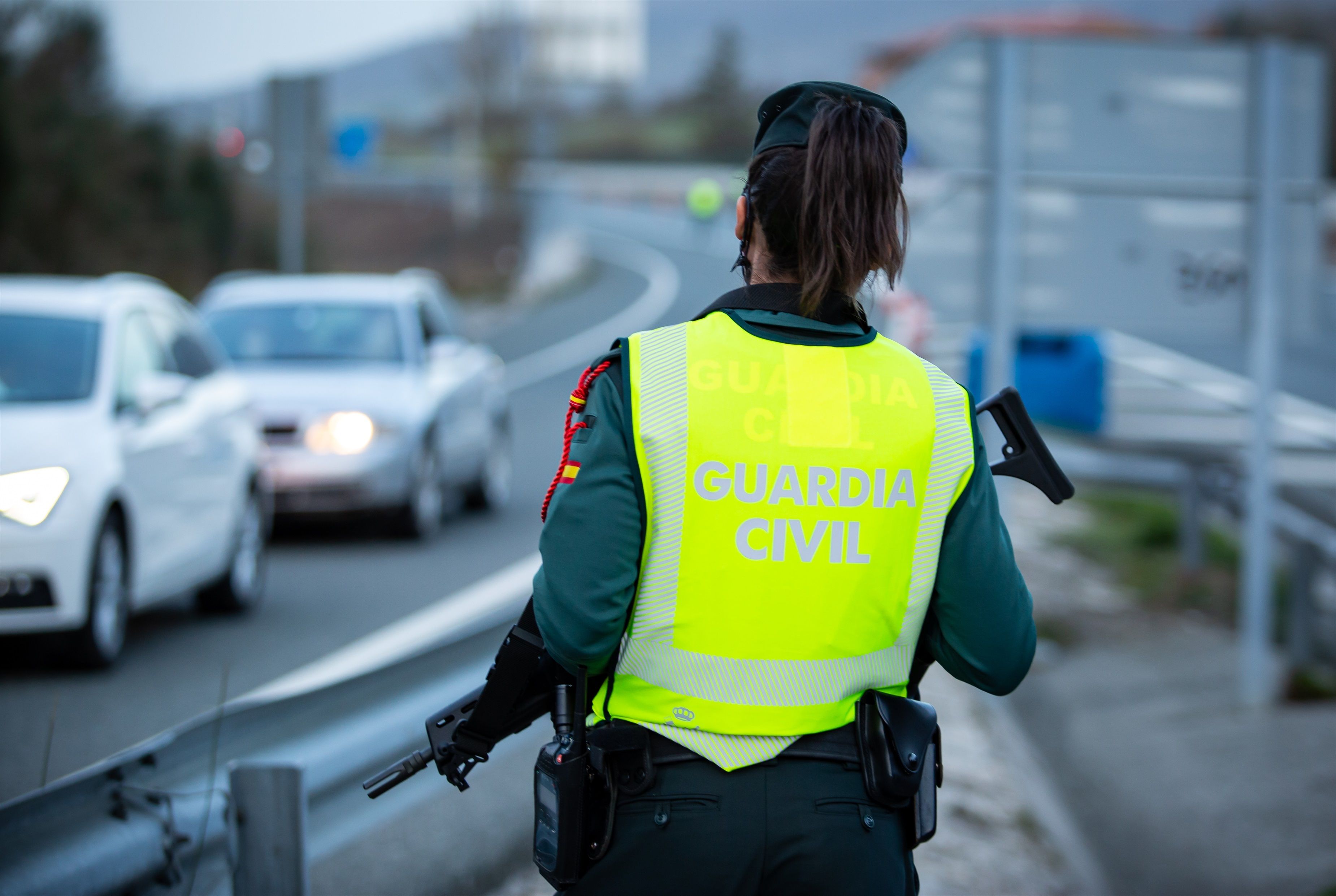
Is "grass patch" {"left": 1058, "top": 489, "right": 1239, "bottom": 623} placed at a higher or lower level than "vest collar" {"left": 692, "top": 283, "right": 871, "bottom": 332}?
lower

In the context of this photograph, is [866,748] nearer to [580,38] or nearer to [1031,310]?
[1031,310]

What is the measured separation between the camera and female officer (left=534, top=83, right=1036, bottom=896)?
2.21m

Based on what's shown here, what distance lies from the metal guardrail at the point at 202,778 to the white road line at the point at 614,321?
856cm

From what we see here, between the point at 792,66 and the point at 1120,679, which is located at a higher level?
the point at 792,66

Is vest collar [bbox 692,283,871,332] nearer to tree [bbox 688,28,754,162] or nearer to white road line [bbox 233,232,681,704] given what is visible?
white road line [bbox 233,232,681,704]

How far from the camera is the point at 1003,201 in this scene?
7.90m

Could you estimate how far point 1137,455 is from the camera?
1055 centimetres

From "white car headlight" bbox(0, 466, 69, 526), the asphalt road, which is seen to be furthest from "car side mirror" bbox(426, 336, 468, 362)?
Answer: "white car headlight" bbox(0, 466, 69, 526)

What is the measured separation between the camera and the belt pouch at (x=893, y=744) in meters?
2.29

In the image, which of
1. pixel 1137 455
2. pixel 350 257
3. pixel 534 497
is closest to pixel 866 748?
pixel 1137 455

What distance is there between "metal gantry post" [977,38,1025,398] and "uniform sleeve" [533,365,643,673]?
5886 mm

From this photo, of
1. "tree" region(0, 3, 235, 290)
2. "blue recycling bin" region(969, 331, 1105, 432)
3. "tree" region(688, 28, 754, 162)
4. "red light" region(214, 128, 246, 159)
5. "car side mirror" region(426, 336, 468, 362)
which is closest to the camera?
"blue recycling bin" region(969, 331, 1105, 432)

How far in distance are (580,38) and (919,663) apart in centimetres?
11941

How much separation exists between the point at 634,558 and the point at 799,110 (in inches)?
28.0
